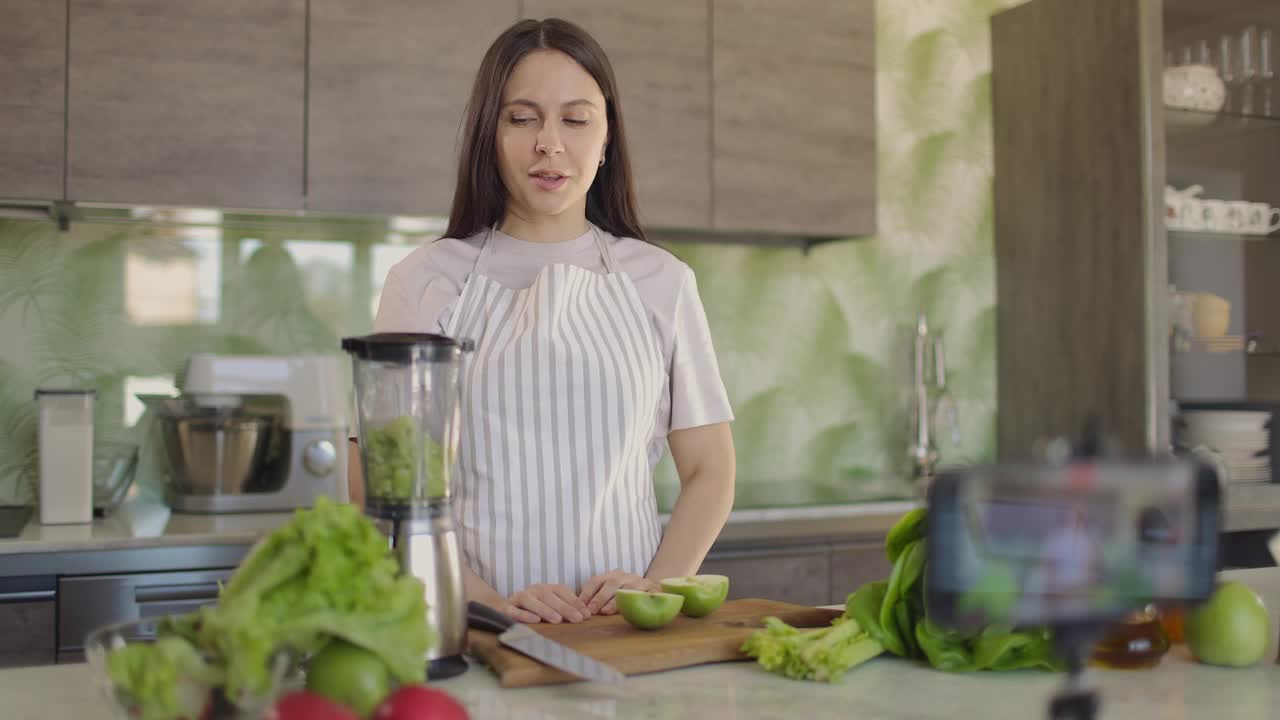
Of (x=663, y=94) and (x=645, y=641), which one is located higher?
(x=663, y=94)

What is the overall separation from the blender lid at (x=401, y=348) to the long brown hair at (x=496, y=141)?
62cm

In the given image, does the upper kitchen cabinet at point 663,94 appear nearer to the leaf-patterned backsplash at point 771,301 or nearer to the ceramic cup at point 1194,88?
the leaf-patterned backsplash at point 771,301

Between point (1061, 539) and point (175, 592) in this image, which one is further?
point (175, 592)

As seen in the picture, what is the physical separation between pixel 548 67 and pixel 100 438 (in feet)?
6.10

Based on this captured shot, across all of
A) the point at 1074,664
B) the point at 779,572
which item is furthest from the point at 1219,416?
the point at 1074,664

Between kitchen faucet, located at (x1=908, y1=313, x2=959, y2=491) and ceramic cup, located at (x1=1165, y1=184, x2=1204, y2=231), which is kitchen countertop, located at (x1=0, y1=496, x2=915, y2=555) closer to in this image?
kitchen faucet, located at (x1=908, y1=313, x2=959, y2=491)

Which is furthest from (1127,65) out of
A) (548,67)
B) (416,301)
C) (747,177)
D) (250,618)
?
(250,618)

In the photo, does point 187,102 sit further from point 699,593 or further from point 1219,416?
point 1219,416

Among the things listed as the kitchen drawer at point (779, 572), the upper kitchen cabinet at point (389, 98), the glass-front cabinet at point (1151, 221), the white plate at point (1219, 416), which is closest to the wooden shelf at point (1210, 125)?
the glass-front cabinet at point (1151, 221)

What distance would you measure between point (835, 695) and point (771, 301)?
251 cm

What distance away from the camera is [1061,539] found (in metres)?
0.81

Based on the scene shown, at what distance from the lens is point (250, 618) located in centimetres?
88

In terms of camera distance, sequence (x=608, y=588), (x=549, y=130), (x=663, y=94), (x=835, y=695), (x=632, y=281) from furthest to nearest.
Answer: (x=663, y=94) < (x=632, y=281) < (x=549, y=130) < (x=608, y=588) < (x=835, y=695)

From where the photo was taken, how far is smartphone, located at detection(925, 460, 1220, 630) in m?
0.80
